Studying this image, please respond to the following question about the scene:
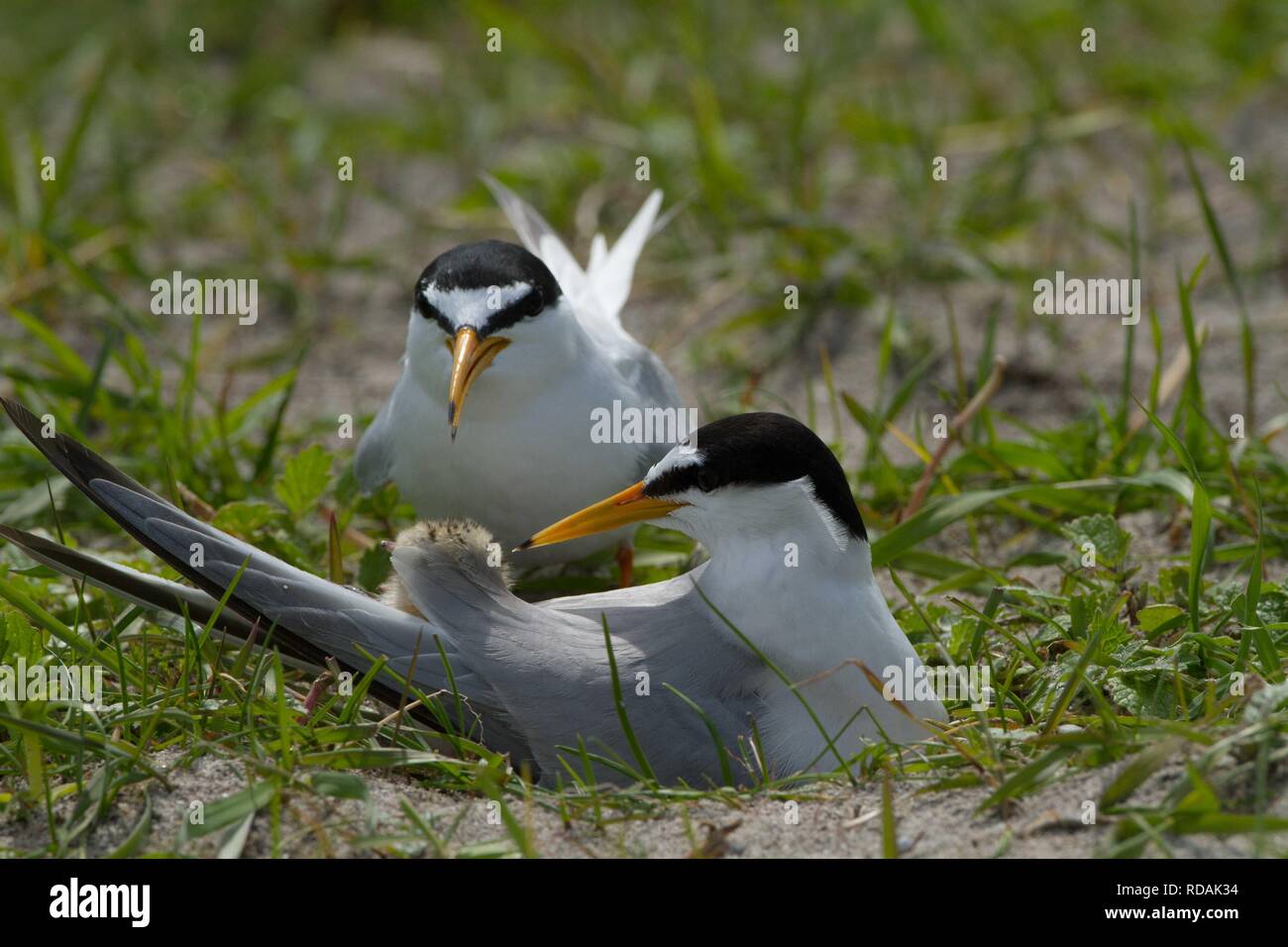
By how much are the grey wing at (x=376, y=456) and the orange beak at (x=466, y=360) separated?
0.87 ft

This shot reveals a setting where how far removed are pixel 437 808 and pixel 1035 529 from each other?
5.76 ft

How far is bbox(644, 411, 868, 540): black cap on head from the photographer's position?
2703 millimetres

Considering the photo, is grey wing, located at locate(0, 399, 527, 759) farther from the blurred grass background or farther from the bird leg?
the blurred grass background

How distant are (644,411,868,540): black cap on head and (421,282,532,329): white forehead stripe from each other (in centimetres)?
57

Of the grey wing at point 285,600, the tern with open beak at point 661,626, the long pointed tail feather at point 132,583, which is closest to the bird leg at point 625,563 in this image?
the tern with open beak at point 661,626

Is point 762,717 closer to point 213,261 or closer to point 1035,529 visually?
point 1035,529

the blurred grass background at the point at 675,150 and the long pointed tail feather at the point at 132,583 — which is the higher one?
the blurred grass background at the point at 675,150

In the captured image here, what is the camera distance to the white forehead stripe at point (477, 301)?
10.1ft

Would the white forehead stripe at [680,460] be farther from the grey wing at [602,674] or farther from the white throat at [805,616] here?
the grey wing at [602,674]

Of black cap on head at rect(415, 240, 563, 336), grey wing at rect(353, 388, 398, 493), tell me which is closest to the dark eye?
black cap on head at rect(415, 240, 563, 336)

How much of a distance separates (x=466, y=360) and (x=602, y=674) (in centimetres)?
71

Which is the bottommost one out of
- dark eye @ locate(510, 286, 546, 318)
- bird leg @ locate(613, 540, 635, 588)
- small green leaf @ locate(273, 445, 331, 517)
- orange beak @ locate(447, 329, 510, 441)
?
bird leg @ locate(613, 540, 635, 588)

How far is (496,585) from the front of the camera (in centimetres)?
284

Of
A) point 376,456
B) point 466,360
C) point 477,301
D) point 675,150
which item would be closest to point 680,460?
point 466,360
